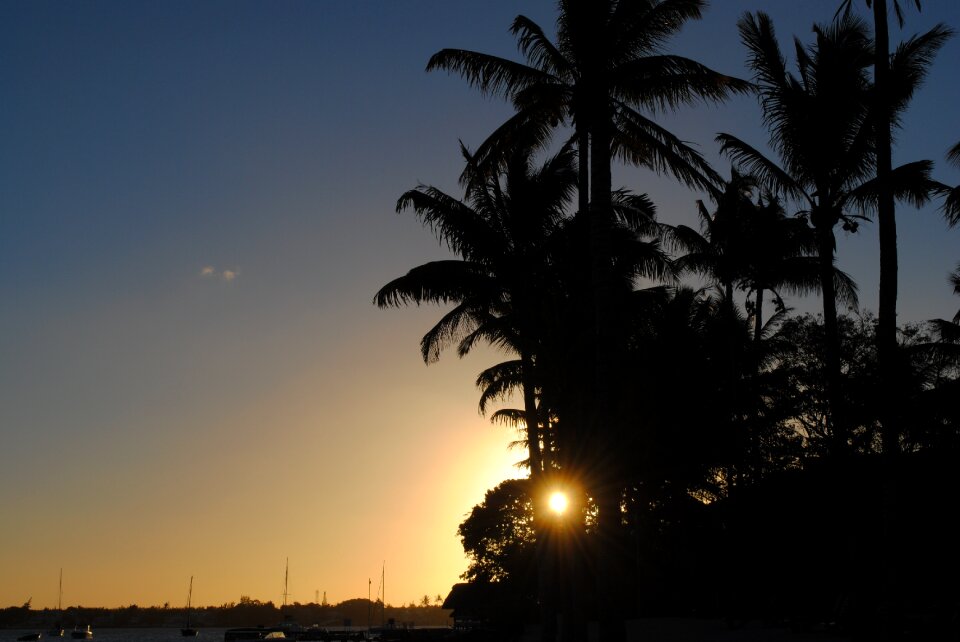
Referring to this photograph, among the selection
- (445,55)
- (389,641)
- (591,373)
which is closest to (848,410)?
(591,373)

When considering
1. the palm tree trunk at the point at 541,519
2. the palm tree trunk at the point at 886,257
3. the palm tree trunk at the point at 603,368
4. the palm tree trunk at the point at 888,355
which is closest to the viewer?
the palm tree trunk at the point at 888,355

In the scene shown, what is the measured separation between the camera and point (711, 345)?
3762cm

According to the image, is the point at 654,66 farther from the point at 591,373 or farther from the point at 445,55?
the point at 591,373

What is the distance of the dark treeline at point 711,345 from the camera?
818 inches

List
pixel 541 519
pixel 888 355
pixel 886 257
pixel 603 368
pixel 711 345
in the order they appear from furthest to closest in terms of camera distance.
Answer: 1. pixel 711 345
2. pixel 541 519
3. pixel 603 368
4. pixel 886 257
5. pixel 888 355

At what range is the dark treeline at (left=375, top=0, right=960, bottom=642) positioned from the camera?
20.8 meters

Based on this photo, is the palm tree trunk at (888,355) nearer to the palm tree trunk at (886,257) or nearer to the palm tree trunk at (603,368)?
the palm tree trunk at (886,257)

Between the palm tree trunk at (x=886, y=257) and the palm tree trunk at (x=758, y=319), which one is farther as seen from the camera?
the palm tree trunk at (x=758, y=319)

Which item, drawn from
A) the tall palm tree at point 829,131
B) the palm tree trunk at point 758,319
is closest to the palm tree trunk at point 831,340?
the tall palm tree at point 829,131

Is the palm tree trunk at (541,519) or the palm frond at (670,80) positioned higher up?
the palm frond at (670,80)

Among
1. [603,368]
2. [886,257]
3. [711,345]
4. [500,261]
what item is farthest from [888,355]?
[711,345]

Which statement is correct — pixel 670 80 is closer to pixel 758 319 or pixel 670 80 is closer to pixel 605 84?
pixel 605 84

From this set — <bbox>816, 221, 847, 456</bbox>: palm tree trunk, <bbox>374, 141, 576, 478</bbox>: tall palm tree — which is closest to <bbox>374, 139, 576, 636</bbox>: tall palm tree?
<bbox>374, 141, 576, 478</bbox>: tall palm tree

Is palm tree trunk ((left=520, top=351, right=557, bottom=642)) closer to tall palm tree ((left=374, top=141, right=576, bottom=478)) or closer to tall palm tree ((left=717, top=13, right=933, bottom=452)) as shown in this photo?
tall palm tree ((left=374, top=141, right=576, bottom=478))
